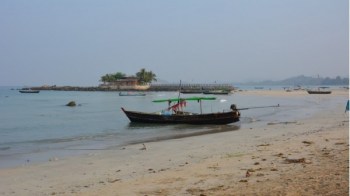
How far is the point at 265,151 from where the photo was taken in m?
13.1

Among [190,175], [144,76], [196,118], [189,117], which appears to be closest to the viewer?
[190,175]

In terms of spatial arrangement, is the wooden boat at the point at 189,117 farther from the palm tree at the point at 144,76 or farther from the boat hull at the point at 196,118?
the palm tree at the point at 144,76

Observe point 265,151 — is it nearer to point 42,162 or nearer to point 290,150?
point 290,150

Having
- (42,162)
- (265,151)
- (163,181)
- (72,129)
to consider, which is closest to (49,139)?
(72,129)

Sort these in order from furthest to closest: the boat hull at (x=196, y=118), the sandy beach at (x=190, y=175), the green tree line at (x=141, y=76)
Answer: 1. the green tree line at (x=141, y=76)
2. the boat hull at (x=196, y=118)
3. the sandy beach at (x=190, y=175)

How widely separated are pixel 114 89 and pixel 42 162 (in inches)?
4904

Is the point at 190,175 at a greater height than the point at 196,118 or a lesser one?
greater

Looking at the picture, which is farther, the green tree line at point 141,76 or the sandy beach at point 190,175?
the green tree line at point 141,76

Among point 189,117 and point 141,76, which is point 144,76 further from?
point 189,117

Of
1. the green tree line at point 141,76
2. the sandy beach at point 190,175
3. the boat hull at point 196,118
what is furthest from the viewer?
the green tree line at point 141,76

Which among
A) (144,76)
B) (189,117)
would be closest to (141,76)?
(144,76)

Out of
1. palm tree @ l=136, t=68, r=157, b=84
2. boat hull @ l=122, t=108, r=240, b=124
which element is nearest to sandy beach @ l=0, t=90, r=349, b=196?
boat hull @ l=122, t=108, r=240, b=124

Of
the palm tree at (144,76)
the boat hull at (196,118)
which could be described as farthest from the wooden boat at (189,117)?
the palm tree at (144,76)

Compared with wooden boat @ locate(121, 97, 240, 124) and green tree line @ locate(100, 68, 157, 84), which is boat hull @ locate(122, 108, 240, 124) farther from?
green tree line @ locate(100, 68, 157, 84)
